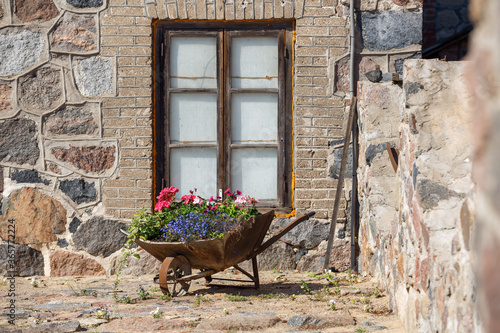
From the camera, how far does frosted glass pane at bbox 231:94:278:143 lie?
17.7 feet

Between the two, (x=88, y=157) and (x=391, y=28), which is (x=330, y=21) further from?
(x=88, y=157)

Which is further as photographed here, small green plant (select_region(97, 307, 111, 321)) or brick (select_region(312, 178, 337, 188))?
brick (select_region(312, 178, 337, 188))

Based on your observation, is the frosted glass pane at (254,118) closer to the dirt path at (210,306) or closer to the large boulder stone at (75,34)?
the dirt path at (210,306)

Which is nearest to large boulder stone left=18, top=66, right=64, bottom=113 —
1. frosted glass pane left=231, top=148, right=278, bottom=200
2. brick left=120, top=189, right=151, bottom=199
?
brick left=120, top=189, right=151, bottom=199

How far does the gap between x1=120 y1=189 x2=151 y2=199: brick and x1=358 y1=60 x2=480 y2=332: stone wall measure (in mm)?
2195

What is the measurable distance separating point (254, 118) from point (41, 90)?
1896 mm

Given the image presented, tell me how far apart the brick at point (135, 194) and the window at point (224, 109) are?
6.8 inches

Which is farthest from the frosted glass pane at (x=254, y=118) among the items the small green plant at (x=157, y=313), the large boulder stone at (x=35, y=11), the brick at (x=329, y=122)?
the small green plant at (x=157, y=313)

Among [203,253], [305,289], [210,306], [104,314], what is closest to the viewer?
[104,314]

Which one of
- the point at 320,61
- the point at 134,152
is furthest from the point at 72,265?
the point at 320,61

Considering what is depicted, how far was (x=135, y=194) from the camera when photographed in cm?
523

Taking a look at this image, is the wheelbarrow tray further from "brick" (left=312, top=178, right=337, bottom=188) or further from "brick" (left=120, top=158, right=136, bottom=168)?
"brick" (left=120, top=158, right=136, bottom=168)

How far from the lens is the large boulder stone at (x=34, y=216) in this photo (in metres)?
5.23

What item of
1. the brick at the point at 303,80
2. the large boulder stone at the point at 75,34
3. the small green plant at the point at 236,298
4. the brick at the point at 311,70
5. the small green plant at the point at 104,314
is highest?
the large boulder stone at the point at 75,34
